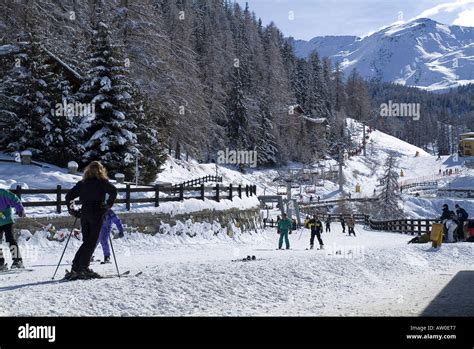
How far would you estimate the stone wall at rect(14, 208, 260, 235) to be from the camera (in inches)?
715

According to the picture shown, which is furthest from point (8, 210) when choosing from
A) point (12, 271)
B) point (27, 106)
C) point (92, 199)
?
point (27, 106)

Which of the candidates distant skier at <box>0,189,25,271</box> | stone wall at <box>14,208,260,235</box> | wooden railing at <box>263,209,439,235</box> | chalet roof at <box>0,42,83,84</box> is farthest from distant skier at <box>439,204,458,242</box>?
chalet roof at <box>0,42,83,84</box>

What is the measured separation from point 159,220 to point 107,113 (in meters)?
10.6

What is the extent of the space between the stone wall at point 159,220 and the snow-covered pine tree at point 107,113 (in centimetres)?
714

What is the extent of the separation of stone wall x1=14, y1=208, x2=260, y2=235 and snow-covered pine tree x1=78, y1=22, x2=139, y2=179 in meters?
7.14

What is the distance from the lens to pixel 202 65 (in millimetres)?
72875

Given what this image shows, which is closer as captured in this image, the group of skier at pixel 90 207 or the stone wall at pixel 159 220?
the group of skier at pixel 90 207

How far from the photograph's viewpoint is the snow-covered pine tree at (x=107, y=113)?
29.3 meters

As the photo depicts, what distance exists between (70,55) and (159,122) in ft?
28.2

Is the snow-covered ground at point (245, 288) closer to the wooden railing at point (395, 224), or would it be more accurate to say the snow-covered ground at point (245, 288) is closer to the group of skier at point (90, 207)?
the group of skier at point (90, 207)

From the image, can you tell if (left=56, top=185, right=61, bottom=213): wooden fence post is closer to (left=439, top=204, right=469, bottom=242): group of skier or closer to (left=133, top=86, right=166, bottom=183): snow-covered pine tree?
(left=133, top=86, right=166, bottom=183): snow-covered pine tree

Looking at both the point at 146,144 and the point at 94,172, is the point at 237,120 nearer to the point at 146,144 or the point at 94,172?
the point at 146,144

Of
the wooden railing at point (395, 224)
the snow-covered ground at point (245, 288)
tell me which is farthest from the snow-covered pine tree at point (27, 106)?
Answer: the wooden railing at point (395, 224)
